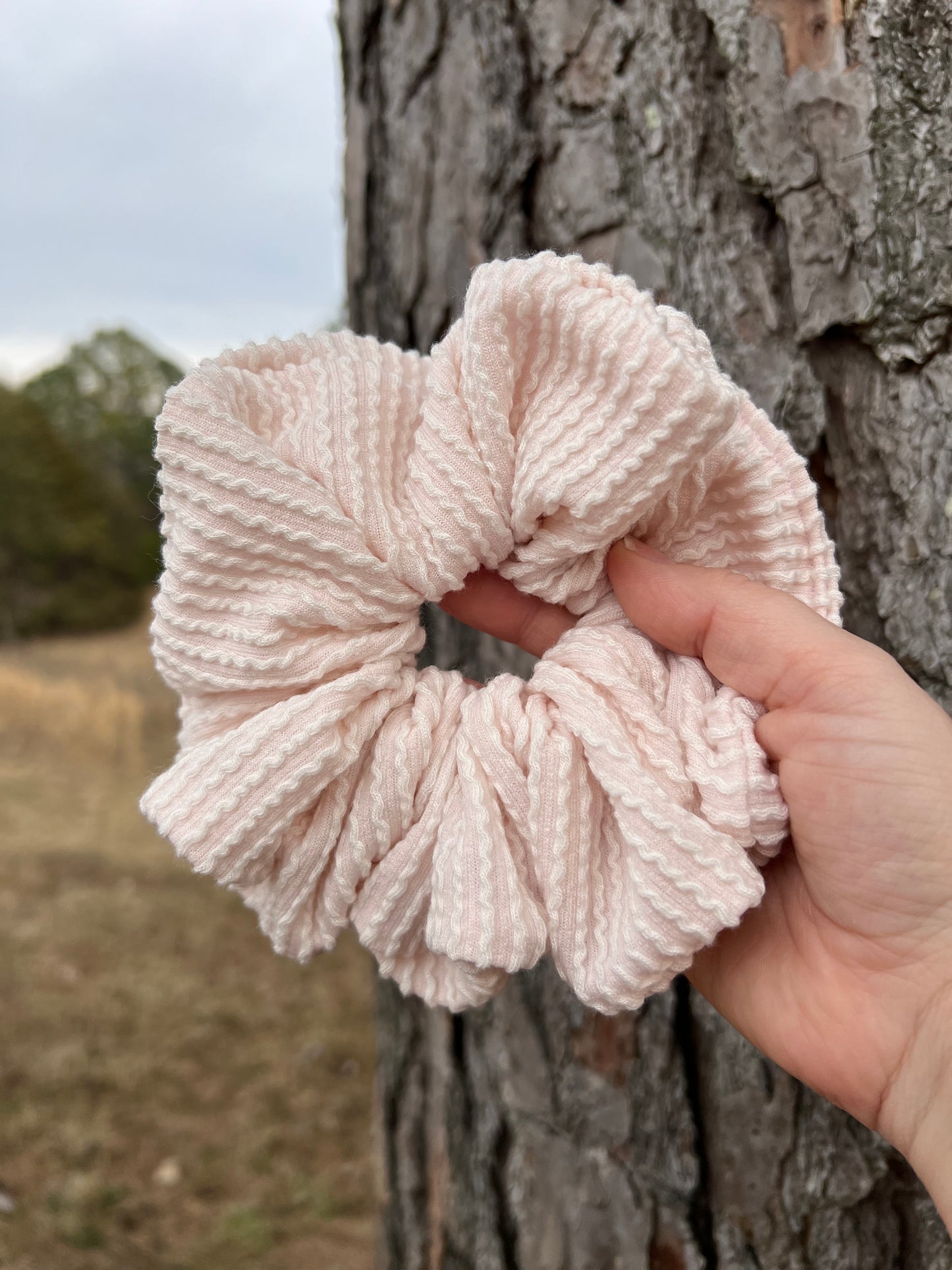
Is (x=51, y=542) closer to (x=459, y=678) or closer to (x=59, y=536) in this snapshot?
(x=59, y=536)

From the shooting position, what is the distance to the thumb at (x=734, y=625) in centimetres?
55

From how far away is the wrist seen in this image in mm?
545

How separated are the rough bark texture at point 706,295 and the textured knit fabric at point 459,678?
167mm

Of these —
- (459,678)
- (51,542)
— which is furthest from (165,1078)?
(51,542)

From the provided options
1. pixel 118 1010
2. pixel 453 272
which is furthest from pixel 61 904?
pixel 453 272

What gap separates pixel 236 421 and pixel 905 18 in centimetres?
61

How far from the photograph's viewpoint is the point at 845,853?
55 centimetres

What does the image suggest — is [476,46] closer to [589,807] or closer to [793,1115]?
[589,807]

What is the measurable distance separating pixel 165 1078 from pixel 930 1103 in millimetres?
1638

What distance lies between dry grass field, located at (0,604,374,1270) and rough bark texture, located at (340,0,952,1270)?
0.66m

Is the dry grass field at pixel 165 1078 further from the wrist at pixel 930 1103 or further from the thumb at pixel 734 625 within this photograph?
the thumb at pixel 734 625

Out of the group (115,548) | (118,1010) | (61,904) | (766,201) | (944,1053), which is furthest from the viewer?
(115,548)

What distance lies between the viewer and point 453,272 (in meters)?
0.96

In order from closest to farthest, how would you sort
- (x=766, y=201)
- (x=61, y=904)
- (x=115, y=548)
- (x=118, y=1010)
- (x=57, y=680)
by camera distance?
(x=766, y=201), (x=118, y=1010), (x=61, y=904), (x=57, y=680), (x=115, y=548)
